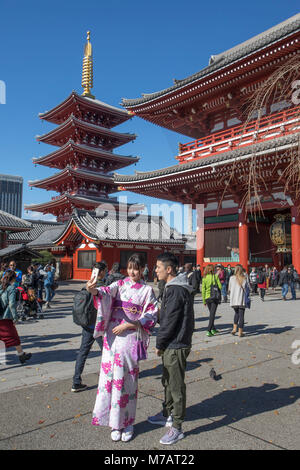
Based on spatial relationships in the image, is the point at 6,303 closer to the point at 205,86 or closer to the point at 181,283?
the point at 181,283

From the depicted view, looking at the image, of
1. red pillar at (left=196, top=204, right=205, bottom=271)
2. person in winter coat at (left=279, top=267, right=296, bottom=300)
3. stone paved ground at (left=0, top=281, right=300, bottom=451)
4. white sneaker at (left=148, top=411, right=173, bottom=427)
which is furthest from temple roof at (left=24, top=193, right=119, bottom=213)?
white sneaker at (left=148, top=411, right=173, bottom=427)

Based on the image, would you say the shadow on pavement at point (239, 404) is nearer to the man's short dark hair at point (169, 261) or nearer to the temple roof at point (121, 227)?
the man's short dark hair at point (169, 261)

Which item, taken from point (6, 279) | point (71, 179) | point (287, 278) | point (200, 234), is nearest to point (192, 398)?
point (6, 279)

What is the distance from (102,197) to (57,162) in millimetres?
6767

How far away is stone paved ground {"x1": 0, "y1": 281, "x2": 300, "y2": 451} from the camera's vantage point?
3.23 meters

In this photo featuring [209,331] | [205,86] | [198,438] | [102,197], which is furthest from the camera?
[102,197]

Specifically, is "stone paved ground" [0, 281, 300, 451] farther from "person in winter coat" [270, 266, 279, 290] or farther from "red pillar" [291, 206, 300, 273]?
"person in winter coat" [270, 266, 279, 290]

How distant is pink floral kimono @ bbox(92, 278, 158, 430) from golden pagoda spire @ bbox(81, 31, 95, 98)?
123 ft

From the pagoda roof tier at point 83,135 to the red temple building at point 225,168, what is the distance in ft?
45.8

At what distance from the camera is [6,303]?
18.9 feet

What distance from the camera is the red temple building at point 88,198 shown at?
24.9 meters

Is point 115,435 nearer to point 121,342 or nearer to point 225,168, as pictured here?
point 121,342

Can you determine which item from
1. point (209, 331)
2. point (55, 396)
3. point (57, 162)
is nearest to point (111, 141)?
point (57, 162)

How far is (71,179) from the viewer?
114 ft
